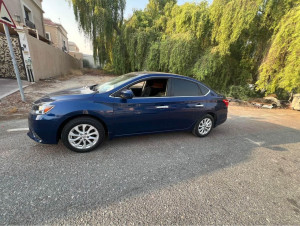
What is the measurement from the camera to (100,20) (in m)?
14.4

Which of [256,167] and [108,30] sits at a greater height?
[108,30]

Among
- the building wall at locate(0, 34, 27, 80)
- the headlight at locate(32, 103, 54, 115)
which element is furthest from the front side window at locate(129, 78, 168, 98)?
the building wall at locate(0, 34, 27, 80)

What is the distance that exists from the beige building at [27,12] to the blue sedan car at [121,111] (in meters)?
12.8

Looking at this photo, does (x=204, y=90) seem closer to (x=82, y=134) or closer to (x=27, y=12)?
(x=82, y=134)

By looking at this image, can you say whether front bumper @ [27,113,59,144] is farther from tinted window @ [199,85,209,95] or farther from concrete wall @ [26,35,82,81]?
concrete wall @ [26,35,82,81]

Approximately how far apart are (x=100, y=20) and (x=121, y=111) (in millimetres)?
15471

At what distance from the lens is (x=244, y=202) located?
6.31 ft

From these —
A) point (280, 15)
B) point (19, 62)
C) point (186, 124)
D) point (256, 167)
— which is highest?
point (280, 15)

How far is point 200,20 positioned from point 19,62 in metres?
11.8

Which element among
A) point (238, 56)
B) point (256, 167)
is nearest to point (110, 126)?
point (256, 167)

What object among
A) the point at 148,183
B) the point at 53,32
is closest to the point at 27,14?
the point at 53,32

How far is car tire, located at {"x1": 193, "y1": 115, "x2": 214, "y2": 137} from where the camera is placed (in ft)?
11.9

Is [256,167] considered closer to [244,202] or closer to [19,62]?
[244,202]

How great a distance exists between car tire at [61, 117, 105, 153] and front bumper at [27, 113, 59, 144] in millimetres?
147
